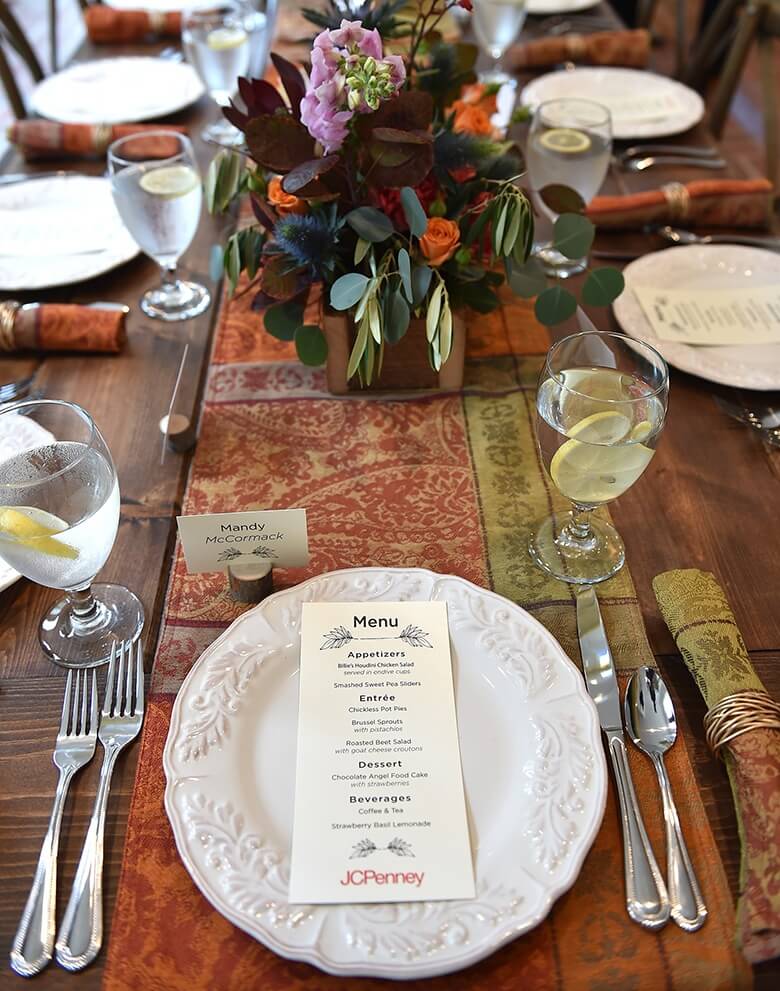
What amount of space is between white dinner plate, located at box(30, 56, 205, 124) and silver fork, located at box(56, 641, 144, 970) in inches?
49.8

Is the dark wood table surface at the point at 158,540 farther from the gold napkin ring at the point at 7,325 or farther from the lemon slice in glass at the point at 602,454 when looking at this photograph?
the lemon slice in glass at the point at 602,454

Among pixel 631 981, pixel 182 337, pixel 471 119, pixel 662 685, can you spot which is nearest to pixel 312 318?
pixel 182 337

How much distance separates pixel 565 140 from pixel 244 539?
792 mm

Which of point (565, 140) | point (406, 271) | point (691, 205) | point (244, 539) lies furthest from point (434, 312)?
point (691, 205)

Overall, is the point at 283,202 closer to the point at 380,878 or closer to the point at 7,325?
the point at 7,325

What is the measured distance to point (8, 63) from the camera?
1840 millimetres

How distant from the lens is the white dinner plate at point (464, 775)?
0.55 meters

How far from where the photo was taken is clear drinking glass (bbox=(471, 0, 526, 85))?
5.24 feet

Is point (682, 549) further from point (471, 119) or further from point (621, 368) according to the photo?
point (471, 119)

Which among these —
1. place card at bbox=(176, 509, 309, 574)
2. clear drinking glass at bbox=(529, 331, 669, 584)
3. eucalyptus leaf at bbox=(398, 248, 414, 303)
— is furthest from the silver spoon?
eucalyptus leaf at bbox=(398, 248, 414, 303)

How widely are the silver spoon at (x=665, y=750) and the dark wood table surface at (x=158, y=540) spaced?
3cm

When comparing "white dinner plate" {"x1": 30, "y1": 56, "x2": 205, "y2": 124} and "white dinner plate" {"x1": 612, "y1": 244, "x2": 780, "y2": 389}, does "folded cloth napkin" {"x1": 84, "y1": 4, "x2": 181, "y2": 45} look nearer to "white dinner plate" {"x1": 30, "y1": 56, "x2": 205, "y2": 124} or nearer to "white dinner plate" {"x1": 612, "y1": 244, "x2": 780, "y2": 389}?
"white dinner plate" {"x1": 30, "y1": 56, "x2": 205, "y2": 124}

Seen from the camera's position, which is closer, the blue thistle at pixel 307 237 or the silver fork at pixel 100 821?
the silver fork at pixel 100 821

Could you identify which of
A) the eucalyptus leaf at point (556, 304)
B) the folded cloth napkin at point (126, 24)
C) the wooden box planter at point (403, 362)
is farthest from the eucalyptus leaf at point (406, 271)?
the folded cloth napkin at point (126, 24)
